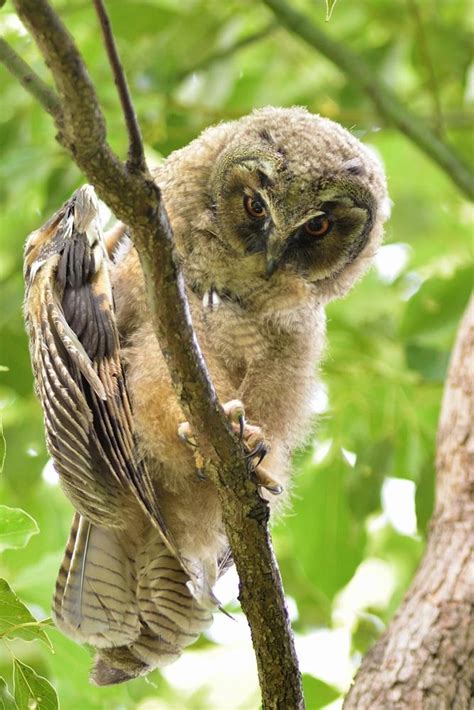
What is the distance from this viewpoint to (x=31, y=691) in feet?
6.45

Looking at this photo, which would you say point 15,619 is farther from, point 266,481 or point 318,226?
point 318,226

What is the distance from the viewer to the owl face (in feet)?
8.87

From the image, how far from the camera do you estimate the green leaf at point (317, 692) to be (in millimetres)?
2510

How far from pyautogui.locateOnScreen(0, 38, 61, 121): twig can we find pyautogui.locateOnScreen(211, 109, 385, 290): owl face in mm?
1155

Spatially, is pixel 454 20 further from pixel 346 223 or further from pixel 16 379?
pixel 16 379

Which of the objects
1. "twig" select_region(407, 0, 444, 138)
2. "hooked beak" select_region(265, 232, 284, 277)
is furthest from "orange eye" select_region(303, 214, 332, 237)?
"twig" select_region(407, 0, 444, 138)

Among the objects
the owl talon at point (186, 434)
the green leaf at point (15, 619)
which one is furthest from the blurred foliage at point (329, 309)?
the green leaf at point (15, 619)

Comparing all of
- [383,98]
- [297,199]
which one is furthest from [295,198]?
[383,98]

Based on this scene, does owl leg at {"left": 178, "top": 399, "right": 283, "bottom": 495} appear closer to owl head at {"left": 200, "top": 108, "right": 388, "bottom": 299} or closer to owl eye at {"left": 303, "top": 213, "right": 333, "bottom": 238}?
owl head at {"left": 200, "top": 108, "right": 388, "bottom": 299}

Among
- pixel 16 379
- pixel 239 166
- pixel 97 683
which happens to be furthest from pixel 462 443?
pixel 16 379

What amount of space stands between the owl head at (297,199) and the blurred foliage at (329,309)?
0.45 metres

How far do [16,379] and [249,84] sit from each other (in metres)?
1.78

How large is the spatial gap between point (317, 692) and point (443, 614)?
0.38 metres

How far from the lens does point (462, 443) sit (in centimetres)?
299
